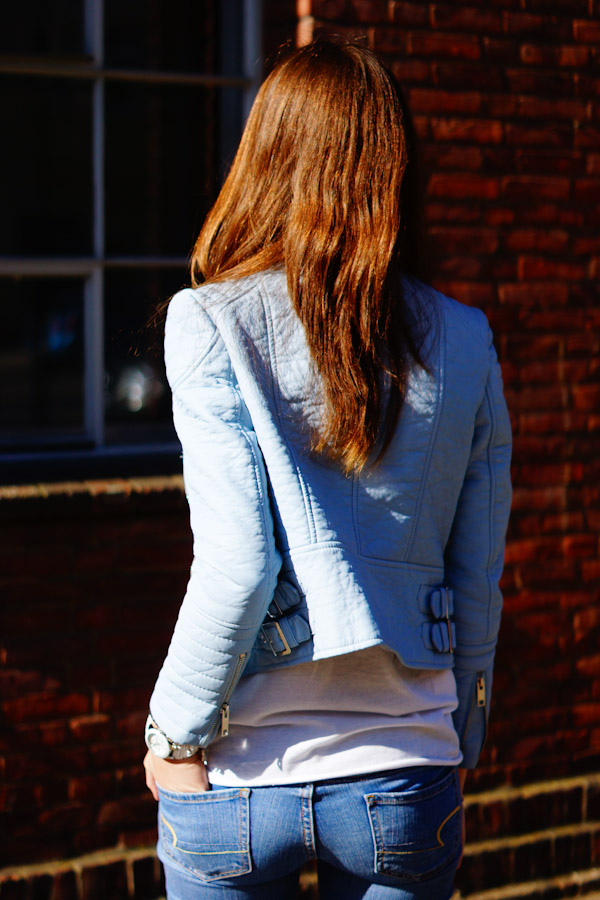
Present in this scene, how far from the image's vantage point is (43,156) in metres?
16.1

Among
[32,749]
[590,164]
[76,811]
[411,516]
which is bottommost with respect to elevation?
[76,811]

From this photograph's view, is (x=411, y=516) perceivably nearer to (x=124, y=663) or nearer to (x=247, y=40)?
(x=124, y=663)

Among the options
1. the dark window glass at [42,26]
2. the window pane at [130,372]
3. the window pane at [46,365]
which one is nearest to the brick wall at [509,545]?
the window pane at [46,365]

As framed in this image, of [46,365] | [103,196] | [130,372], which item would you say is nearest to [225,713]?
[103,196]

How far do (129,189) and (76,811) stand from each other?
14.7 metres

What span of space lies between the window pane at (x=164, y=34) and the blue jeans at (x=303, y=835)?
233 centimetres

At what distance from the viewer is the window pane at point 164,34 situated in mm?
3172

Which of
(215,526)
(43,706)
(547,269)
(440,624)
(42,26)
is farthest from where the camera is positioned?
(42,26)

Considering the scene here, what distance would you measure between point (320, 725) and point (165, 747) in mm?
231

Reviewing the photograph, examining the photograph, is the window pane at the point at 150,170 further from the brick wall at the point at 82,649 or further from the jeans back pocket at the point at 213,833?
the jeans back pocket at the point at 213,833

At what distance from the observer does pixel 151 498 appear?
9.43 feet

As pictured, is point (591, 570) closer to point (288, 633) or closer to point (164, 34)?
point (288, 633)

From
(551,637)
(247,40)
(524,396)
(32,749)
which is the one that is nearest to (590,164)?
(524,396)

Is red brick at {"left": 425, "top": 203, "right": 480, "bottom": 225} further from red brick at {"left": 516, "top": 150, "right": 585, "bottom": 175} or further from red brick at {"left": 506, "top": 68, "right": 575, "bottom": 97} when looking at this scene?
red brick at {"left": 506, "top": 68, "right": 575, "bottom": 97}
